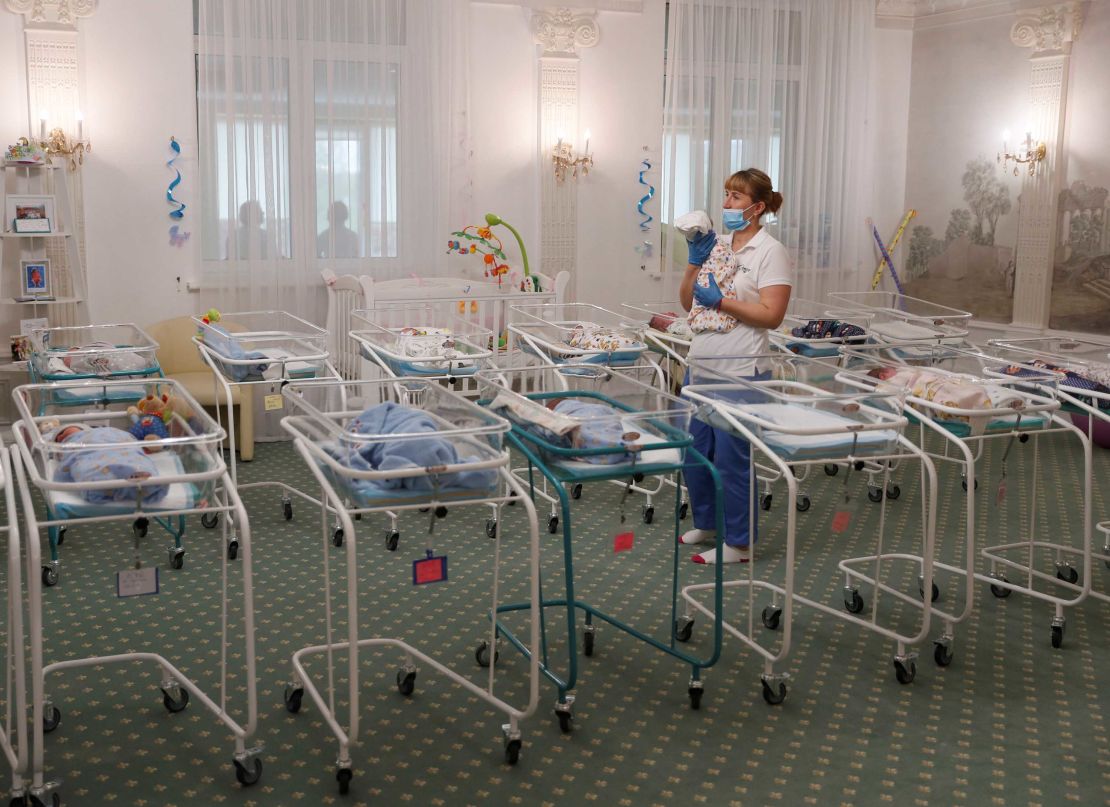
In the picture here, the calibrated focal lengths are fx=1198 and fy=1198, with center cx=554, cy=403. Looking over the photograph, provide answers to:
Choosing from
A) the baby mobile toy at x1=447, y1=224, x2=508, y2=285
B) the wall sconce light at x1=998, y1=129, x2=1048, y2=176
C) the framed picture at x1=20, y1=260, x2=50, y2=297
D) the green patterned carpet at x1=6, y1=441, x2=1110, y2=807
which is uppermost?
the wall sconce light at x1=998, y1=129, x2=1048, y2=176

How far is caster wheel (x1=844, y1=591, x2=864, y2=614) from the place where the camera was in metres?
4.28

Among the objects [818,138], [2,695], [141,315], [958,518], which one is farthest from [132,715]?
[818,138]

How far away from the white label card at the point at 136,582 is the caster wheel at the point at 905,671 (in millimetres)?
2208

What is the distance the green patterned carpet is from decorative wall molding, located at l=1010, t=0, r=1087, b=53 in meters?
4.25

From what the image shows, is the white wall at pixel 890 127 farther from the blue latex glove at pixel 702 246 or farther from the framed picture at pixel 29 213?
the framed picture at pixel 29 213

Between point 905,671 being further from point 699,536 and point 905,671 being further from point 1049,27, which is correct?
point 1049,27

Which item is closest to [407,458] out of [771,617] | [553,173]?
[771,617]

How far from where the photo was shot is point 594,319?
27.2 feet

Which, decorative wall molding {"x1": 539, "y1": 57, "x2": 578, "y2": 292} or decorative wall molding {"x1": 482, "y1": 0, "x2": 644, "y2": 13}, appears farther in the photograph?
decorative wall molding {"x1": 539, "y1": 57, "x2": 578, "y2": 292}

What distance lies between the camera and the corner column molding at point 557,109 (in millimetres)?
7930

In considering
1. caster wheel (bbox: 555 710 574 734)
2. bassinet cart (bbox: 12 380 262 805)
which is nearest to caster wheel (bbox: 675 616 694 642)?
caster wheel (bbox: 555 710 574 734)

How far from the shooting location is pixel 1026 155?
8016mm

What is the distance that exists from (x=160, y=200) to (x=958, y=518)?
192 inches

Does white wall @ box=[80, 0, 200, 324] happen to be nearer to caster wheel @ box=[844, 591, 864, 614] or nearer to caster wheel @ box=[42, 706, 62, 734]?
caster wheel @ box=[42, 706, 62, 734]
